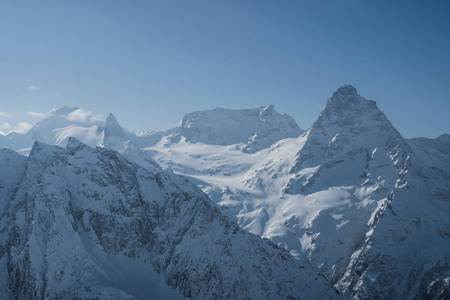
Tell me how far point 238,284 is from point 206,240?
2181cm

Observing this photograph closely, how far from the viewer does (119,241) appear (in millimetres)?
139250

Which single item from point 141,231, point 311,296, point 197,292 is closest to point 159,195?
point 141,231

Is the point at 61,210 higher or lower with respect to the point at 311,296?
higher

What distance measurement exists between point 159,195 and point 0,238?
205 ft

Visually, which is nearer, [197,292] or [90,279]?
[90,279]

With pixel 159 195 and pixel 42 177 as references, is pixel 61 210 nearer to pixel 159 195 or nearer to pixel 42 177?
pixel 42 177

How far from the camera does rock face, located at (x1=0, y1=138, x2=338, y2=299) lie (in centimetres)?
11525

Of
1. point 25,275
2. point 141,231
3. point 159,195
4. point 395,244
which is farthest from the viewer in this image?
point 395,244

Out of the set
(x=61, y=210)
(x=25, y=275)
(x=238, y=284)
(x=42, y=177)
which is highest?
(x=42, y=177)

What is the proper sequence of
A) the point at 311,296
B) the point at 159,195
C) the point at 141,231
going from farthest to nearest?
the point at 159,195
the point at 141,231
the point at 311,296

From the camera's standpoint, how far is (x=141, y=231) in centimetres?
14438

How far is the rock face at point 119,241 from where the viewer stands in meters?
115

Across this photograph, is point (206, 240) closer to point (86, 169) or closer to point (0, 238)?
point (86, 169)

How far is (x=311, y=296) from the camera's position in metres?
125
